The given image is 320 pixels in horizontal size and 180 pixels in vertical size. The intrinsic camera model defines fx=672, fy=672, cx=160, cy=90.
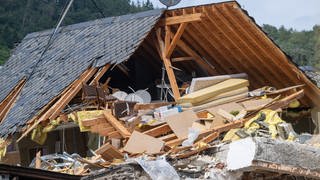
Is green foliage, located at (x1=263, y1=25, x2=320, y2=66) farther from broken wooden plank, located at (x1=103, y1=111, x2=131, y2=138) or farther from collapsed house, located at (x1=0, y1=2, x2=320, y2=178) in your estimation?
broken wooden plank, located at (x1=103, y1=111, x2=131, y2=138)

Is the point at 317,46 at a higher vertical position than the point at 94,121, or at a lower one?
higher

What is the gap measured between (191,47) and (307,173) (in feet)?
15.2

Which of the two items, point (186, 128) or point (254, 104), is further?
→ point (254, 104)

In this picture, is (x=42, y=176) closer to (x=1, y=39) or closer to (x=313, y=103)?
(x=313, y=103)

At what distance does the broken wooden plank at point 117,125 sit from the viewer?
12578 mm

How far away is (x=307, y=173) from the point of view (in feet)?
37.0

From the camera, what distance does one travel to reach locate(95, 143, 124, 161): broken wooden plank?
12.0 meters

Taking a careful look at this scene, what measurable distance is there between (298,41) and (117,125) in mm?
42296

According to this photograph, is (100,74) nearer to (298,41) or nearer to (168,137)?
(168,137)

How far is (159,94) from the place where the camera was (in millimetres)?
15086

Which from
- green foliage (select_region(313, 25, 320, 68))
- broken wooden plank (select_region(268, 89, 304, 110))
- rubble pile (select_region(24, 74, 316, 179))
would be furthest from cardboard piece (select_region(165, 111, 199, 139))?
green foliage (select_region(313, 25, 320, 68))

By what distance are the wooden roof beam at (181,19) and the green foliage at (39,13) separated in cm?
2091

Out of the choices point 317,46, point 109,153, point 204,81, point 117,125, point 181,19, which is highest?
point 317,46

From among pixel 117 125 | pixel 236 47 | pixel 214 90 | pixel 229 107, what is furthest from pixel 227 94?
pixel 117 125
